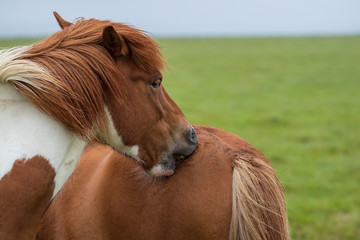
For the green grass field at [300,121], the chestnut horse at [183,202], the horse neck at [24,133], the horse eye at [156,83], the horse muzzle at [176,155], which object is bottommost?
the green grass field at [300,121]

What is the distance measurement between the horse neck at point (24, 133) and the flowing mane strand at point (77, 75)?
4 cm

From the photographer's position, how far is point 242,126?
29.3 feet

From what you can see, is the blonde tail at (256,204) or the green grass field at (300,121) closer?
the blonde tail at (256,204)

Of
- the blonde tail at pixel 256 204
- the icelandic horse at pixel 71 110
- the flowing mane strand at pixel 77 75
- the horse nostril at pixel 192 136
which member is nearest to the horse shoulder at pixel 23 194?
the icelandic horse at pixel 71 110

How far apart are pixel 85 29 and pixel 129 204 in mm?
825

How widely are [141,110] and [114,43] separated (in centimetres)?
33

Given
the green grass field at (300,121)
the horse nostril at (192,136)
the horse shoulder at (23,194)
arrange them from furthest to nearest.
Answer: the green grass field at (300,121) < the horse nostril at (192,136) < the horse shoulder at (23,194)

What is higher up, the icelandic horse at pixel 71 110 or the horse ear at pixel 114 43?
the horse ear at pixel 114 43

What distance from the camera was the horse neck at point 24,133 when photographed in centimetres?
162

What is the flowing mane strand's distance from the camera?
166 centimetres

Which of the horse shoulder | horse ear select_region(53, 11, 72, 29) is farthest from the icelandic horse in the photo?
horse ear select_region(53, 11, 72, 29)

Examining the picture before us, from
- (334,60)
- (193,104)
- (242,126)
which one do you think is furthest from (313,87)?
(334,60)

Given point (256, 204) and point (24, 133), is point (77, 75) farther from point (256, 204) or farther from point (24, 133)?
point (256, 204)

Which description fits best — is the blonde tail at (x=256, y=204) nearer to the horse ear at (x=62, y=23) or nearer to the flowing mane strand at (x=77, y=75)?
the flowing mane strand at (x=77, y=75)
